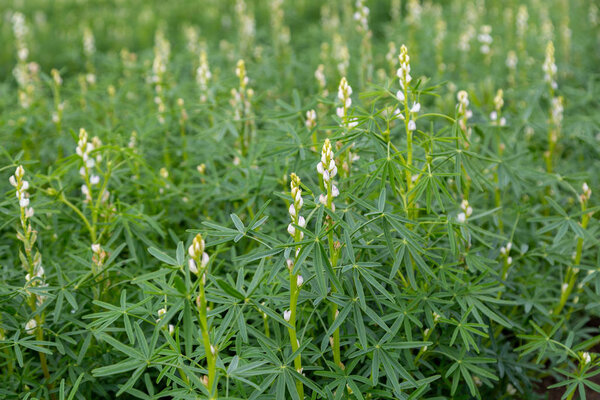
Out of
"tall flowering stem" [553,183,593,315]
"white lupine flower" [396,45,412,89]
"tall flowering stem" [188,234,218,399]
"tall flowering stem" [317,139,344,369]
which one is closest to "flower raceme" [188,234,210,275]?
"tall flowering stem" [188,234,218,399]

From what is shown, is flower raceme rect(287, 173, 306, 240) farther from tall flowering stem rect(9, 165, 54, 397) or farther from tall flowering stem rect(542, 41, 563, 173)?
tall flowering stem rect(542, 41, 563, 173)

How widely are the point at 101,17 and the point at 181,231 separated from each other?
8.11m

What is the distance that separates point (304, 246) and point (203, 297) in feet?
1.34

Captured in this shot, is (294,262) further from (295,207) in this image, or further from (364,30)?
(364,30)

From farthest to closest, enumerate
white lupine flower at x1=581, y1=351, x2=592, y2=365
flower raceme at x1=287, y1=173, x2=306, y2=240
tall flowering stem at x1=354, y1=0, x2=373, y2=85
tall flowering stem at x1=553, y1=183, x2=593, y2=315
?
tall flowering stem at x1=354, y1=0, x2=373, y2=85 < tall flowering stem at x1=553, y1=183, x2=593, y2=315 < white lupine flower at x1=581, y1=351, x2=592, y2=365 < flower raceme at x1=287, y1=173, x2=306, y2=240

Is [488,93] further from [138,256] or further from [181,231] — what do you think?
[138,256]

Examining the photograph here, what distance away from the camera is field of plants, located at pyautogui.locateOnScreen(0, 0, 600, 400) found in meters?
2.11

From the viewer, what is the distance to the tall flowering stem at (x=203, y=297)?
69.2 inches

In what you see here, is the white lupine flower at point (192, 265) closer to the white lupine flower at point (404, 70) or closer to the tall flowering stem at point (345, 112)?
the tall flowering stem at point (345, 112)

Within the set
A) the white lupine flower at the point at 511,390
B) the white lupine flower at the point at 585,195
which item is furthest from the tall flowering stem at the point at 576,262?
the white lupine flower at the point at 511,390

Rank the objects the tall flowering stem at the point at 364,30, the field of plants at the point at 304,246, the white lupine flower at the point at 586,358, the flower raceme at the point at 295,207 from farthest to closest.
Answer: the tall flowering stem at the point at 364,30
the white lupine flower at the point at 586,358
the field of plants at the point at 304,246
the flower raceme at the point at 295,207

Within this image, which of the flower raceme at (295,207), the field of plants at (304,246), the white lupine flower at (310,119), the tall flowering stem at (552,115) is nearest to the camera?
the flower raceme at (295,207)

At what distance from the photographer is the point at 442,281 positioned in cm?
243

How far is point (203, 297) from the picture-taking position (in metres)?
1.80
